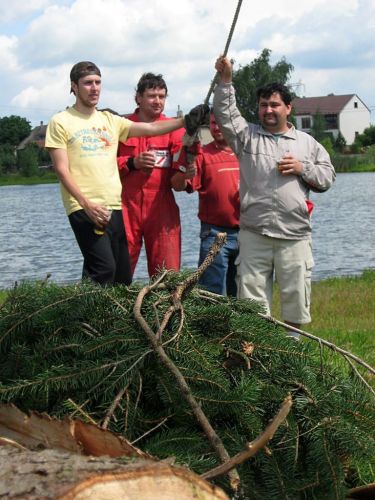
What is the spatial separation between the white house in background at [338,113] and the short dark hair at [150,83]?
347 feet

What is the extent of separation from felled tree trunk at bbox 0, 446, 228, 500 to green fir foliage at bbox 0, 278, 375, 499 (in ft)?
1.78

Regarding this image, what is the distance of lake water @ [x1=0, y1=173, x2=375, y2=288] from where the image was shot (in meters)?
15.5

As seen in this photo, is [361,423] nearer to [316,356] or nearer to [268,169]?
[316,356]

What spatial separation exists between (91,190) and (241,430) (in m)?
2.91

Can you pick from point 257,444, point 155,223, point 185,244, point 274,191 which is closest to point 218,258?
point 155,223

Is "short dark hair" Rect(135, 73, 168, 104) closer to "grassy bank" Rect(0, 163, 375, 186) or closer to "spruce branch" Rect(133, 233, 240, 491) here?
"spruce branch" Rect(133, 233, 240, 491)

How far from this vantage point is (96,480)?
207 cm

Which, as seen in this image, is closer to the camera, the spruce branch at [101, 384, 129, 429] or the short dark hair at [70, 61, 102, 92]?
the spruce branch at [101, 384, 129, 429]

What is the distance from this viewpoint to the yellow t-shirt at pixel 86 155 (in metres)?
5.65

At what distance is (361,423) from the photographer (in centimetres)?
323

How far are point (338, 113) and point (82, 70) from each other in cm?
11213

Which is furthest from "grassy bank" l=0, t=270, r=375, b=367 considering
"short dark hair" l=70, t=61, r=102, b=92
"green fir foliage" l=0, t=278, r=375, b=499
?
"green fir foliage" l=0, t=278, r=375, b=499

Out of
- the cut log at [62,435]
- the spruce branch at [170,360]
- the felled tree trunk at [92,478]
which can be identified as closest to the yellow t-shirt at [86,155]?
the spruce branch at [170,360]

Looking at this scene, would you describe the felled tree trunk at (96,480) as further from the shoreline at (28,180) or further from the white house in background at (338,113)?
the white house in background at (338,113)
